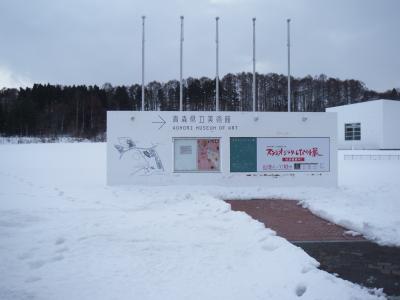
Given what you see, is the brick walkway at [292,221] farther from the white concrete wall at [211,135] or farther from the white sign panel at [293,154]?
the white sign panel at [293,154]

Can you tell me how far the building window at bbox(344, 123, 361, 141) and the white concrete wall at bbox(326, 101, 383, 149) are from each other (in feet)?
1.52

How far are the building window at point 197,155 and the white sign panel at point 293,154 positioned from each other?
183cm

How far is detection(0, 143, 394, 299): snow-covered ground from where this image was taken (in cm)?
496

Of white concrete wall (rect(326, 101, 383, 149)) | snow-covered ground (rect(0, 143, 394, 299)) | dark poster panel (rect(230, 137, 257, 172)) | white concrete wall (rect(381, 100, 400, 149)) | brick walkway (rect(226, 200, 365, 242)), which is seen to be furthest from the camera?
white concrete wall (rect(326, 101, 383, 149))

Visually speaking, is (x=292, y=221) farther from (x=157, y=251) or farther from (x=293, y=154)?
(x=293, y=154)

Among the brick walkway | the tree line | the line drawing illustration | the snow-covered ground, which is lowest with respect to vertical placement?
Answer: the brick walkway

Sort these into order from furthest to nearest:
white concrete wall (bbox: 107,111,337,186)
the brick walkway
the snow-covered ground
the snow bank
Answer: white concrete wall (bbox: 107,111,337,186), the snow bank, the brick walkway, the snow-covered ground

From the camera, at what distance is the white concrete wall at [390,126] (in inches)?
2004

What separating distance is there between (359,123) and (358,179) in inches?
1546

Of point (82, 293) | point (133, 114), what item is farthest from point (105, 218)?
point (133, 114)

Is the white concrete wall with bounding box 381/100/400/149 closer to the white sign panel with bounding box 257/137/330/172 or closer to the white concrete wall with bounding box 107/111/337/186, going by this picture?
the white concrete wall with bounding box 107/111/337/186

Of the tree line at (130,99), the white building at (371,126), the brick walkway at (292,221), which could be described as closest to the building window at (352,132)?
the white building at (371,126)

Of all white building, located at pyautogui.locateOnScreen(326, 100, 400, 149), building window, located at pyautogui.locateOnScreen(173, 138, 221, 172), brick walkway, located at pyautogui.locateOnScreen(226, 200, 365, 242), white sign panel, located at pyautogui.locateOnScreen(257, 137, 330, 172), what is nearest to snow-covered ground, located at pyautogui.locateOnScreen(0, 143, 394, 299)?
brick walkway, located at pyautogui.locateOnScreen(226, 200, 365, 242)

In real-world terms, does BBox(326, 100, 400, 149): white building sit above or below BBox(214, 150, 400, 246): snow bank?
above
